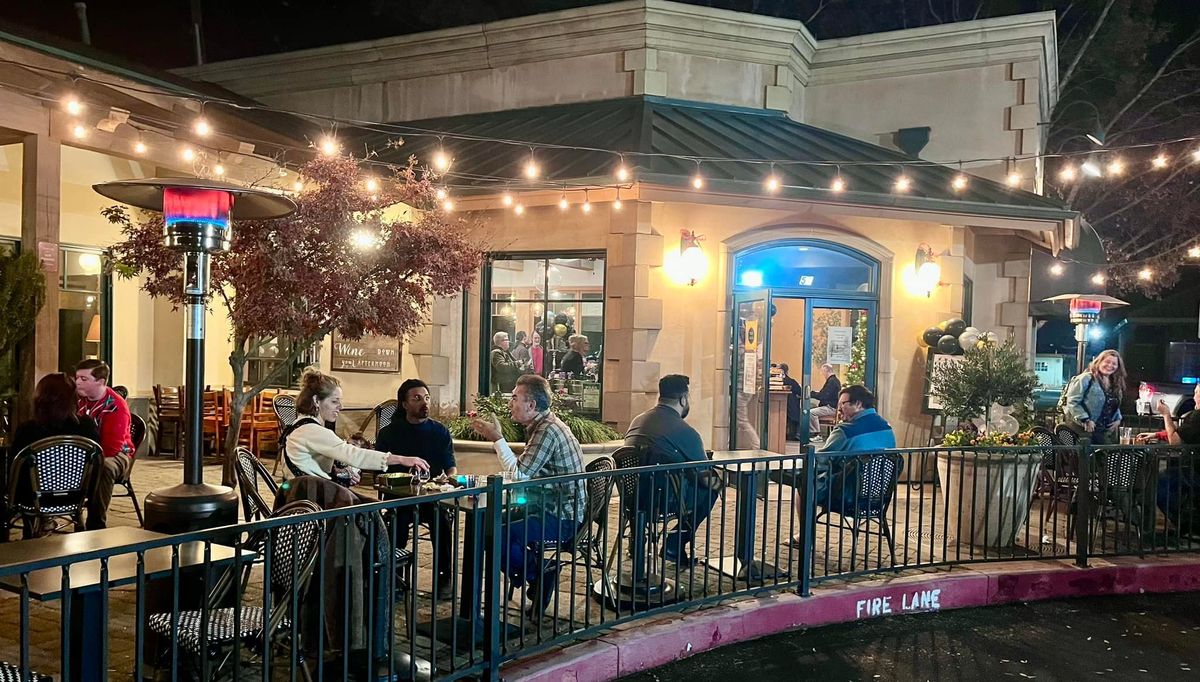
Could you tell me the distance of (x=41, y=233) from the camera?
8156 mm

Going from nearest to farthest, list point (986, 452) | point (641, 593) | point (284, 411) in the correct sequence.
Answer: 1. point (641, 593)
2. point (986, 452)
3. point (284, 411)

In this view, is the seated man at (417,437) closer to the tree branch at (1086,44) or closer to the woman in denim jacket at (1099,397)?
→ the woman in denim jacket at (1099,397)

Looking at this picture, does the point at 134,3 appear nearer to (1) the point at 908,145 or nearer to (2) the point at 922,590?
(1) the point at 908,145

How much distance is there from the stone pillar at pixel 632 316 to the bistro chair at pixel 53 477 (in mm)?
5626

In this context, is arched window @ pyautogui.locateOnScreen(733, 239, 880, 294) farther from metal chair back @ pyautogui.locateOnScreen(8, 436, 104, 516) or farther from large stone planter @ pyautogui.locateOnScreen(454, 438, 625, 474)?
metal chair back @ pyautogui.locateOnScreen(8, 436, 104, 516)

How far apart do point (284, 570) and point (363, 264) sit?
13.9ft

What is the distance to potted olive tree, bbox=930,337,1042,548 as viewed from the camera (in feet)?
23.3

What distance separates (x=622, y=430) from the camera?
10625 millimetres

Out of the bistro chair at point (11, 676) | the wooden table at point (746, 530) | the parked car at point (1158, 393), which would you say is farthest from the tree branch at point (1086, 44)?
the bistro chair at point (11, 676)

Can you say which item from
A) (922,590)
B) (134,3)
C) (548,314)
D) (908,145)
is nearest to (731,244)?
(548,314)

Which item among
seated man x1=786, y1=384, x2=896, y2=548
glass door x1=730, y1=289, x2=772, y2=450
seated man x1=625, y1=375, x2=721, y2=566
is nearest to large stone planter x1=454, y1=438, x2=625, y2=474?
glass door x1=730, y1=289, x2=772, y2=450

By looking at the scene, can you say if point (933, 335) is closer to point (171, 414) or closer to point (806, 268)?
point (806, 268)

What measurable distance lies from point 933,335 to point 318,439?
27.0 feet

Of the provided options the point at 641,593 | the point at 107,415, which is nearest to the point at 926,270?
the point at 641,593
